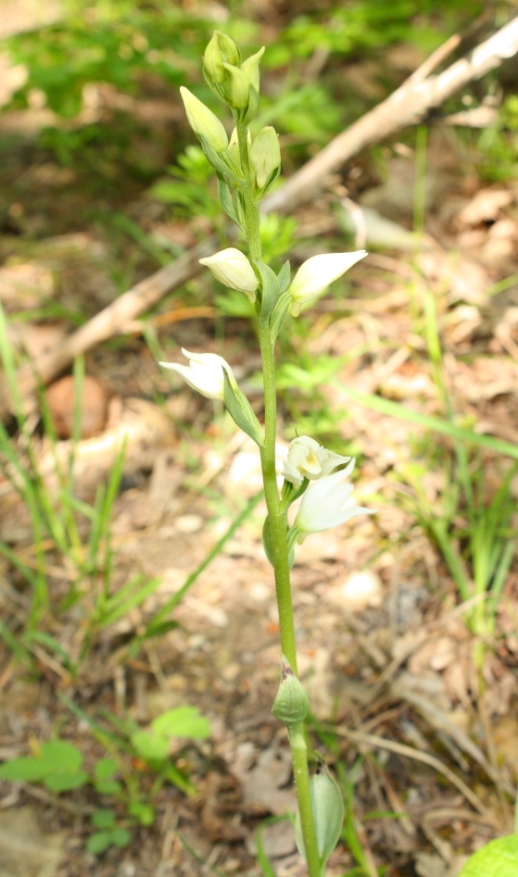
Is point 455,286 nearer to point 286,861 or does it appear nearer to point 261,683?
point 261,683

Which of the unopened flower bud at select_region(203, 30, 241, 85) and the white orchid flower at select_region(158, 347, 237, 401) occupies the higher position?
the unopened flower bud at select_region(203, 30, 241, 85)

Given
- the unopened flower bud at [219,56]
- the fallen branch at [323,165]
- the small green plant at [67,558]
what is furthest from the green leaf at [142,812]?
the unopened flower bud at [219,56]

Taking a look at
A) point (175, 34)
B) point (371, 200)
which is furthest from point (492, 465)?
point (175, 34)

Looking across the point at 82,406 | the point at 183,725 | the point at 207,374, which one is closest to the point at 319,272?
the point at 207,374

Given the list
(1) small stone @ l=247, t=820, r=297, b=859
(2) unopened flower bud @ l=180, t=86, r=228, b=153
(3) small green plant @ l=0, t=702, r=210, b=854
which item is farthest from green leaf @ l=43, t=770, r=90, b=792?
(2) unopened flower bud @ l=180, t=86, r=228, b=153

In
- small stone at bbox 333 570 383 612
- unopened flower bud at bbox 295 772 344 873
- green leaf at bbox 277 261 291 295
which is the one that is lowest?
small stone at bbox 333 570 383 612

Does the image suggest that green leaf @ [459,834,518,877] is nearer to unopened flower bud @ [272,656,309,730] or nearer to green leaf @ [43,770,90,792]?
unopened flower bud @ [272,656,309,730]
